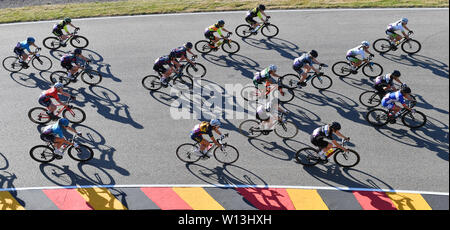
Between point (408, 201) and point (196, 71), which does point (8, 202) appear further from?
point (408, 201)

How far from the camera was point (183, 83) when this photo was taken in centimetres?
1602

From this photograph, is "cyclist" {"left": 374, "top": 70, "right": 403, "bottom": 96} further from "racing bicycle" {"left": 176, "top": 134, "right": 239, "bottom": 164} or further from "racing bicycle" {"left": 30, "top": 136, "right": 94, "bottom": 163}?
"racing bicycle" {"left": 30, "top": 136, "right": 94, "bottom": 163}

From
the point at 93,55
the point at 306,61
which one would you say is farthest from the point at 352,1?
the point at 93,55

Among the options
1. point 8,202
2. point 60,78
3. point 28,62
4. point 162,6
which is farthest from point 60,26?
point 8,202

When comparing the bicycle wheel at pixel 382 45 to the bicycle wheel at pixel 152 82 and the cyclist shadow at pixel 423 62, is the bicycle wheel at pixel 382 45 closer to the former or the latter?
the cyclist shadow at pixel 423 62

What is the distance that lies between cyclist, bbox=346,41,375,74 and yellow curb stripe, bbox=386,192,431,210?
6.12m

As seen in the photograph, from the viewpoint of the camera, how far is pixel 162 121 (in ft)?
47.2

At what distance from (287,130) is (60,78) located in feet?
33.8

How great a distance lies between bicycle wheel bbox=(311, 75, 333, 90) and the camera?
1527 centimetres

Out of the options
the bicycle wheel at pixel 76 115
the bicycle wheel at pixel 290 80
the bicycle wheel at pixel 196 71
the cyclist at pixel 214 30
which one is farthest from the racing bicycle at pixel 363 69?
the bicycle wheel at pixel 76 115

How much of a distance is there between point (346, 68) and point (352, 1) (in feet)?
27.1

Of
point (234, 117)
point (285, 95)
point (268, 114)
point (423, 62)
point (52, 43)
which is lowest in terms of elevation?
point (268, 114)

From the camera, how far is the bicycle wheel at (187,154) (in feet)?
41.0

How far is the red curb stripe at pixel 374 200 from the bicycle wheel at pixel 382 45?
8.70 metres
